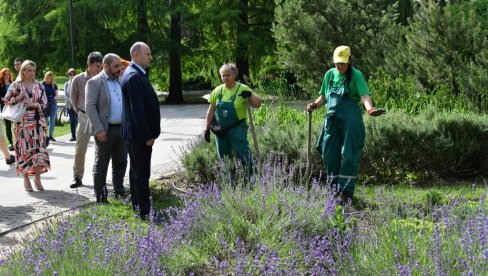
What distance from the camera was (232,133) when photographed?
311 inches

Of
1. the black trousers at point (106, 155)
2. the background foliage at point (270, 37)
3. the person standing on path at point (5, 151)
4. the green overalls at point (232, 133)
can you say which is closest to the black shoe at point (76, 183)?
the black trousers at point (106, 155)

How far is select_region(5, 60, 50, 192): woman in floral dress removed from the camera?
9.17 metres

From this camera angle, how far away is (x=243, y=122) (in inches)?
Result: 314

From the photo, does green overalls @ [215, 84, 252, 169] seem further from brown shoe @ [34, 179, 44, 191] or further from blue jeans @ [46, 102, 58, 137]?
blue jeans @ [46, 102, 58, 137]

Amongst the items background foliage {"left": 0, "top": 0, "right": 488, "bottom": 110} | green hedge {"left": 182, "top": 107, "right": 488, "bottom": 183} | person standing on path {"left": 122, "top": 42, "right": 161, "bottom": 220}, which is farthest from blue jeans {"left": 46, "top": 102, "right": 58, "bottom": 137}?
person standing on path {"left": 122, "top": 42, "right": 161, "bottom": 220}

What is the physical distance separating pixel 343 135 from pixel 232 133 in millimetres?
1287

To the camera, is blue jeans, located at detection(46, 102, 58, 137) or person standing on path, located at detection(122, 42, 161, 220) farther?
blue jeans, located at detection(46, 102, 58, 137)

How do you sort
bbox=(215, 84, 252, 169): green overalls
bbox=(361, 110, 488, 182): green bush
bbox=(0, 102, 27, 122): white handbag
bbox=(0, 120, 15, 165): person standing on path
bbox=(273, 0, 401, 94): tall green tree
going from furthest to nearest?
bbox=(273, 0, 401, 94): tall green tree
bbox=(0, 120, 15, 165): person standing on path
bbox=(0, 102, 27, 122): white handbag
bbox=(361, 110, 488, 182): green bush
bbox=(215, 84, 252, 169): green overalls

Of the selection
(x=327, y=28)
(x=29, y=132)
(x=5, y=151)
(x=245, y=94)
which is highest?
→ (x=327, y=28)

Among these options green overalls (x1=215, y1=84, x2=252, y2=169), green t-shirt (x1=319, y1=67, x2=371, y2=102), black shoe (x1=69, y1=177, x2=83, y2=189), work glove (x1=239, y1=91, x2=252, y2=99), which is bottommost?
black shoe (x1=69, y1=177, x2=83, y2=189)

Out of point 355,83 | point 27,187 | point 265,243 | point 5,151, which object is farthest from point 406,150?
point 5,151

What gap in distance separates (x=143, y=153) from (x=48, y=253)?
264cm

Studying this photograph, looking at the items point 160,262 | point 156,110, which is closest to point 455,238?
point 160,262

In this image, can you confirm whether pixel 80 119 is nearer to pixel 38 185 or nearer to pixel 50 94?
pixel 38 185
